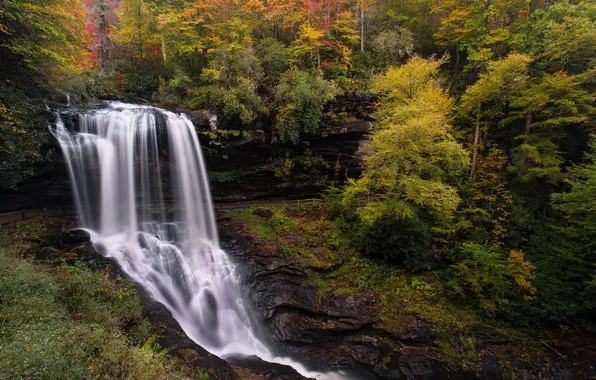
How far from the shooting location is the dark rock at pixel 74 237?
11188mm

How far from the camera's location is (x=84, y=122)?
41.9ft

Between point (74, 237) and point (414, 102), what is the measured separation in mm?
15465

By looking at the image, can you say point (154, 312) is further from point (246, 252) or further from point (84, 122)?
point (84, 122)

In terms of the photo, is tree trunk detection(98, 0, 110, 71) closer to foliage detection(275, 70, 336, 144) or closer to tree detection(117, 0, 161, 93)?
tree detection(117, 0, 161, 93)

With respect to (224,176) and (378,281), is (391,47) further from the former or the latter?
(378,281)

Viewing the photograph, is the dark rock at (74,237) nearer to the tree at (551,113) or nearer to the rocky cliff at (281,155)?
the rocky cliff at (281,155)

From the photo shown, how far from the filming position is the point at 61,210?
1353 cm

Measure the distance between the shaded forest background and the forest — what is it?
84 mm

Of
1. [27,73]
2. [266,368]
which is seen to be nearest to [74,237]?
[27,73]

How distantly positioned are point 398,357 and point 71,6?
20126 mm

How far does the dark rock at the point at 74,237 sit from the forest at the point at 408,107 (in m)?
2.89

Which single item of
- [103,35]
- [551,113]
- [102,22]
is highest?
[102,22]

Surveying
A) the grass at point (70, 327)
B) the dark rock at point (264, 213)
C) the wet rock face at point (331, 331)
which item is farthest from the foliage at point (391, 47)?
the grass at point (70, 327)

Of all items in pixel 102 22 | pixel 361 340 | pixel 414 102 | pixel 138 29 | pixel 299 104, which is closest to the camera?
pixel 361 340
